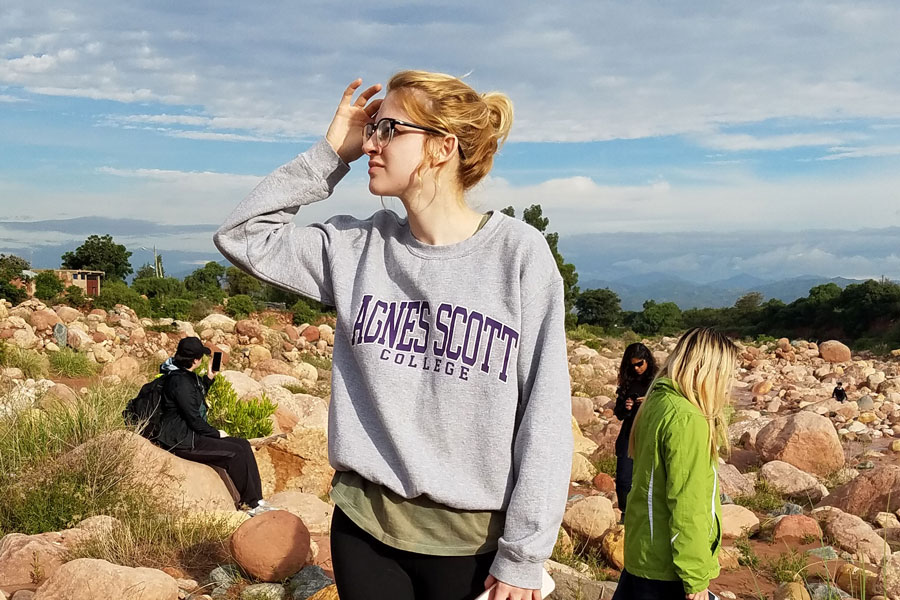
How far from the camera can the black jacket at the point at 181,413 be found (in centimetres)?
598

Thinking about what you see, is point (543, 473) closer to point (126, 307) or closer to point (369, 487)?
point (369, 487)

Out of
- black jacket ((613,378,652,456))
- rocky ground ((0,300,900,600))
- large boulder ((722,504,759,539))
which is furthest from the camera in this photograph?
large boulder ((722,504,759,539))

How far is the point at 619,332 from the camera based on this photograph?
32.9 metres

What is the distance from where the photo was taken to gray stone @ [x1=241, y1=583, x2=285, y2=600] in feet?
13.4

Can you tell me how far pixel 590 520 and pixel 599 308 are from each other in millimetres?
30736

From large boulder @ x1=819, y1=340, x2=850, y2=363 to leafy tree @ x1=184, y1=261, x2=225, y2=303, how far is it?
16.5 m

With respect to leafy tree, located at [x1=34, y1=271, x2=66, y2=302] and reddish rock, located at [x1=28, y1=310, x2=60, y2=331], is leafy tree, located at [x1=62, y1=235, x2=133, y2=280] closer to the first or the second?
leafy tree, located at [x1=34, y1=271, x2=66, y2=302]

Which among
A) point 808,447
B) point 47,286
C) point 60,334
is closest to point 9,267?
point 47,286

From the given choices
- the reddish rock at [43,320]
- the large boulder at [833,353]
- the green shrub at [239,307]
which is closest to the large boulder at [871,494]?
the reddish rock at [43,320]

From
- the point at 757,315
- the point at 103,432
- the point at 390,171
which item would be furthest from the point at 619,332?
the point at 390,171

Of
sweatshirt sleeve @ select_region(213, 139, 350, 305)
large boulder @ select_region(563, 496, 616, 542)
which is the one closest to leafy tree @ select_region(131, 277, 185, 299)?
large boulder @ select_region(563, 496, 616, 542)

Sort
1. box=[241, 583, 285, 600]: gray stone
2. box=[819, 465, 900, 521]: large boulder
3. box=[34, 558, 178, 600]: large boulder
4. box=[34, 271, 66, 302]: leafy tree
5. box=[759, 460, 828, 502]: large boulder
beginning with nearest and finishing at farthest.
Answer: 1. box=[34, 558, 178, 600]: large boulder
2. box=[241, 583, 285, 600]: gray stone
3. box=[819, 465, 900, 521]: large boulder
4. box=[759, 460, 828, 502]: large boulder
5. box=[34, 271, 66, 302]: leafy tree

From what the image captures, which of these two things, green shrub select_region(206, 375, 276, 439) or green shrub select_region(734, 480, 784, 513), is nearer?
green shrub select_region(734, 480, 784, 513)

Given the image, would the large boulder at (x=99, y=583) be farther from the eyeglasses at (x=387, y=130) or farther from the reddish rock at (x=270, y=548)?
the eyeglasses at (x=387, y=130)
